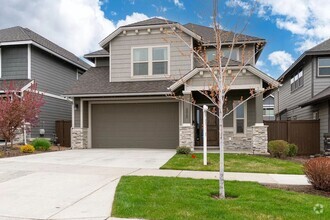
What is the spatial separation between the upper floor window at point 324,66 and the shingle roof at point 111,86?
8311 mm

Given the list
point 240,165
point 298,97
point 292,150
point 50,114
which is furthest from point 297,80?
point 50,114

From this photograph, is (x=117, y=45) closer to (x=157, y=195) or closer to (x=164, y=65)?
(x=164, y=65)

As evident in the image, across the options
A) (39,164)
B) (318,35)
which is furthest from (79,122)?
(318,35)

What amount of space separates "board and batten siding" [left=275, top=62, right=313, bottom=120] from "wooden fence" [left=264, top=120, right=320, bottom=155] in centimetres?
247

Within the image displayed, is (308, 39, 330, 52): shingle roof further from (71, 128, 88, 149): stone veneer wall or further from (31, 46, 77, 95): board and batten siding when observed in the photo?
(31, 46, 77, 95): board and batten siding

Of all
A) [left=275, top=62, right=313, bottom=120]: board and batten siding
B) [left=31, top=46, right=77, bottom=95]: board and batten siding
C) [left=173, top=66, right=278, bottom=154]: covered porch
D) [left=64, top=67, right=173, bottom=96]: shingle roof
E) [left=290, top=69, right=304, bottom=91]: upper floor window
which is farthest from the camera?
[left=290, top=69, right=304, bottom=91]: upper floor window

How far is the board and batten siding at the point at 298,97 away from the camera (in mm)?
17931

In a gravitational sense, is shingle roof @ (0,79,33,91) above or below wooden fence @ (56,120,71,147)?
above

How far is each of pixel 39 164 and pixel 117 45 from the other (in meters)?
8.79

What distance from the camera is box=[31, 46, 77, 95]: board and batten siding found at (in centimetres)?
1839

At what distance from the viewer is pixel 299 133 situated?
15.9m

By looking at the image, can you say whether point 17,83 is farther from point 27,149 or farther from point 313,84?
point 313,84

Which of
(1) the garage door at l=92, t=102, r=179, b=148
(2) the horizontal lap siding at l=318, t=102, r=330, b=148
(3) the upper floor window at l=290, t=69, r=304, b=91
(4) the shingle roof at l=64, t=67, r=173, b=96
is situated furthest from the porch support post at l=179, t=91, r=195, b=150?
(3) the upper floor window at l=290, t=69, r=304, b=91

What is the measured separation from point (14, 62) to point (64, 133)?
510 cm
